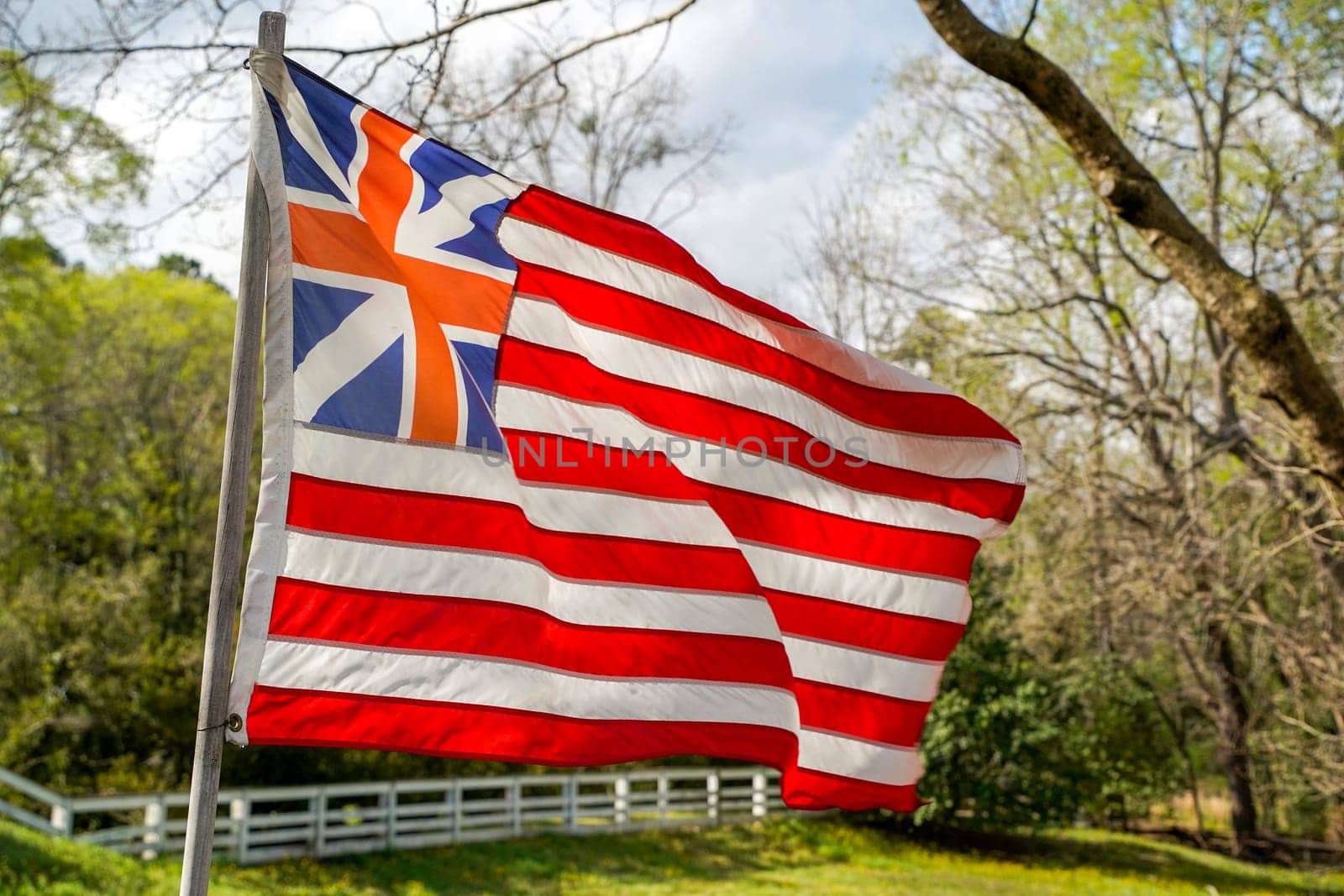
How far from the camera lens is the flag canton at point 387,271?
3443 mm

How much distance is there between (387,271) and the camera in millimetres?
3684

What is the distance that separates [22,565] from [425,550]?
20731mm

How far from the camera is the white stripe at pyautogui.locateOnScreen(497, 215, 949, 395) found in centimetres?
411

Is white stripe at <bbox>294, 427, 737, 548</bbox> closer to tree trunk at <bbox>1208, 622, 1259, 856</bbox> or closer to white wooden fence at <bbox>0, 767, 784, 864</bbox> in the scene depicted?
white wooden fence at <bbox>0, 767, 784, 864</bbox>

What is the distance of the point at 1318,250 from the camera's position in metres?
9.60

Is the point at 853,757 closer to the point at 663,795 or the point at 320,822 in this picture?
the point at 320,822

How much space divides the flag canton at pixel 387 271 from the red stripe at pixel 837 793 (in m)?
1.64

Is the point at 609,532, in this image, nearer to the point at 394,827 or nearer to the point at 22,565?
the point at 394,827

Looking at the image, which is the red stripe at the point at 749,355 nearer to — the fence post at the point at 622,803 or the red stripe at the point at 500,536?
the red stripe at the point at 500,536

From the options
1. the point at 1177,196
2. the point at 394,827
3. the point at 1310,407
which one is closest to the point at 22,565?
the point at 394,827

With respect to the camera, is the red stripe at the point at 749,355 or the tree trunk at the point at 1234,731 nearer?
the red stripe at the point at 749,355

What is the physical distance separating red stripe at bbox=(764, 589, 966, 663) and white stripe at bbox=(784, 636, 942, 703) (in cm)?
3

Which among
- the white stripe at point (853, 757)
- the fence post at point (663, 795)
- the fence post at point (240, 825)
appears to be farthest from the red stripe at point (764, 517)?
the fence post at point (663, 795)

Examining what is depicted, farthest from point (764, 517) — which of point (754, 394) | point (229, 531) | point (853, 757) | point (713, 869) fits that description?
point (713, 869)
